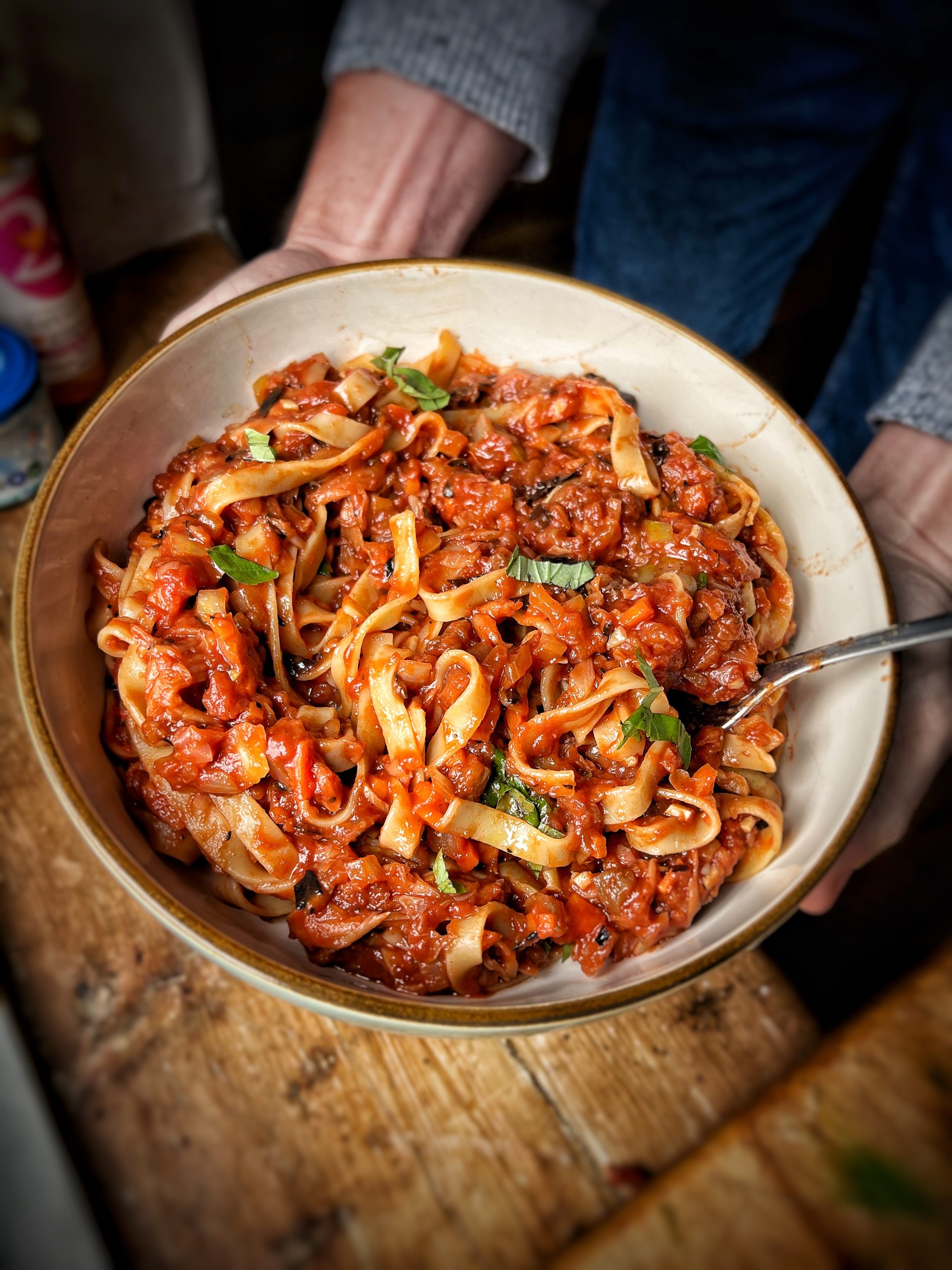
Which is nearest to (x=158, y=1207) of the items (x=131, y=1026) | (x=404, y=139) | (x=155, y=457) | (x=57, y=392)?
(x=131, y=1026)

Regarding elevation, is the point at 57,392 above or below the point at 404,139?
below

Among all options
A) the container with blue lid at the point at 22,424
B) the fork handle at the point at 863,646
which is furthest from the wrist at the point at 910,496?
the container with blue lid at the point at 22,424

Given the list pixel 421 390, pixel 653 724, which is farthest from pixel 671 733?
pixel 421 390

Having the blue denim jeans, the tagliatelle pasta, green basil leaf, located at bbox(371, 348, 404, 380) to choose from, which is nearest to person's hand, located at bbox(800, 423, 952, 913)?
the tagliatelle pasta

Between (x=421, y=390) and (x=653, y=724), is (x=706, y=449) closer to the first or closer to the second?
(x=421, y=390)

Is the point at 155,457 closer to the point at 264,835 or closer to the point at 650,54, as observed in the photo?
the point at 264,835

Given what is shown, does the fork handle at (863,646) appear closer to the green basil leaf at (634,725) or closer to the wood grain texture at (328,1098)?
the green basil leaf at (634,725)

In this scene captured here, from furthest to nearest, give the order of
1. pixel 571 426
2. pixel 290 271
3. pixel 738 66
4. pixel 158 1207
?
pixel 738 66, pixel 290 271, pixel 571 426, pixel 158 1207
